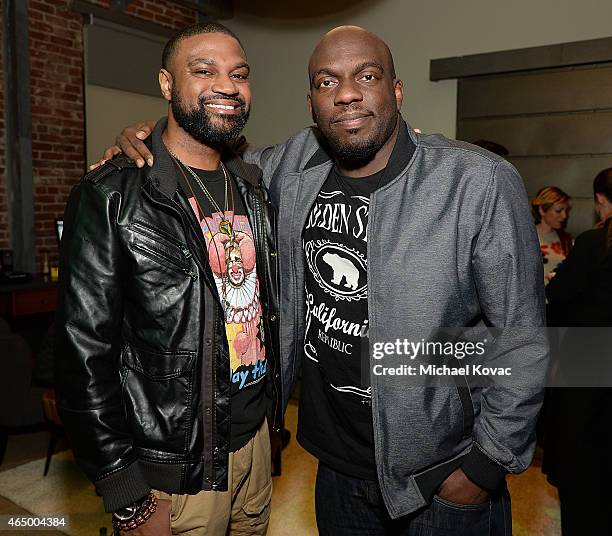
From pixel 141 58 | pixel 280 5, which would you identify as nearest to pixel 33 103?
pixel 141 58

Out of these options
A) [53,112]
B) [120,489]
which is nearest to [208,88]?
[120,489]

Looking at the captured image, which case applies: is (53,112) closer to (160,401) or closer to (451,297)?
(160,401)

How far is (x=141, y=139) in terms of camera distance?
5.76 ft

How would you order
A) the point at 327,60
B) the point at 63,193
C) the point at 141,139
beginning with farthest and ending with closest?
1. the point at 63,193
2. the point at 141,139
3. the point at 327,60

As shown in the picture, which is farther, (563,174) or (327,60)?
(563,174)

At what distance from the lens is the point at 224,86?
66.4 inches

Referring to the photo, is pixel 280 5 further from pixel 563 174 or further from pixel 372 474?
pixel 372 474

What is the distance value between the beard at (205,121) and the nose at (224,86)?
0.07 feet

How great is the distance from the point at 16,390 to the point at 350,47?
112 inches

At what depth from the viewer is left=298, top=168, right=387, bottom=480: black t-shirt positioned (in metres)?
1.62

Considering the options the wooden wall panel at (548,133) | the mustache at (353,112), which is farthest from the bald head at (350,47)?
the wooden wall panel at (548,133)

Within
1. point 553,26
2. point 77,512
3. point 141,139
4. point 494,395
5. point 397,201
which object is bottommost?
point 77,512

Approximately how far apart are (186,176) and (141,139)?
0.19 meters

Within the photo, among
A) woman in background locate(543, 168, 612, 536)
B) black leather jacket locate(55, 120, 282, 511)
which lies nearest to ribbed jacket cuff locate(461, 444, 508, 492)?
black leather jacket locate(55, 120, 282, 511)
